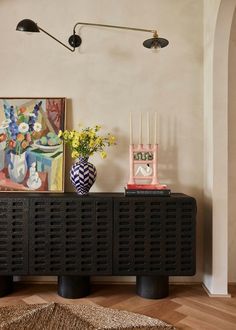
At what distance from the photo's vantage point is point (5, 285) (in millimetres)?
2139

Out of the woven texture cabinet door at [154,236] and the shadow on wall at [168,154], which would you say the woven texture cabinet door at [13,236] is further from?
the shadow on wall at [168,154]

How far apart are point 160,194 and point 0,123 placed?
4.98 feet

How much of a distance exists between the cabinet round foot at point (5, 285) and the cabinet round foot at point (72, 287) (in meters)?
0.42

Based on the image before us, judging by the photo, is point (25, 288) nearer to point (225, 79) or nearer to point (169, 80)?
point (169, 80)

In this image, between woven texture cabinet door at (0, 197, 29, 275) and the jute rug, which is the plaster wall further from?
woven texture cabinet door at (0, 197, 29, 275)

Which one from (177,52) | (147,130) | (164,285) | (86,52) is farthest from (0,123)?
(164,285)

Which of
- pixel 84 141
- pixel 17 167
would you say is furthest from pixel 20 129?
pixel 84 141

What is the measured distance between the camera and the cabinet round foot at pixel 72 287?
82.1 inches

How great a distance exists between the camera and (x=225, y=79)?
2172 millimetres

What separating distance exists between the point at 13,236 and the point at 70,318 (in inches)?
27.5

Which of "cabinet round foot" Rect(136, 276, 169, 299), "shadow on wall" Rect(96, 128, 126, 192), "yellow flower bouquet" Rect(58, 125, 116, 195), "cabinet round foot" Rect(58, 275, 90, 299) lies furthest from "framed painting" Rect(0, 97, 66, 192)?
"cabinet round foot" Rect(136, 276, 169, 299)

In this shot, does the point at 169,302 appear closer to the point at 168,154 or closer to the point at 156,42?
the point at 168,154

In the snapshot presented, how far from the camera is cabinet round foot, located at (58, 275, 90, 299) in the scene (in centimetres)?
209

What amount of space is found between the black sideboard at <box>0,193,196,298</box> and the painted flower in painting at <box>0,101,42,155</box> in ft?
1.85
